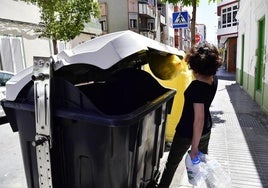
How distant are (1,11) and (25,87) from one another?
11945 millimetres

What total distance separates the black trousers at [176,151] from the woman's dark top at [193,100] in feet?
0.21

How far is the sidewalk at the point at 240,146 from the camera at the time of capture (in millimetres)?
3479

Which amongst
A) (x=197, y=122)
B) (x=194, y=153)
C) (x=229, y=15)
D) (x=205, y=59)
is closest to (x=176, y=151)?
(x=194, y=153)

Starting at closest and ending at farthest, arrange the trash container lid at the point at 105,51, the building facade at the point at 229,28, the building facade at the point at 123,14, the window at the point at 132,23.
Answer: the trash container lid at the point at 105,51, the building facade at the point at 229,28, the building facade at the point at 123,14, the window at the point at 132,23

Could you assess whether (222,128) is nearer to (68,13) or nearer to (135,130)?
(135,130)

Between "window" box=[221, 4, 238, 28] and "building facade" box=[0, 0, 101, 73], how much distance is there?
1959 centimetres

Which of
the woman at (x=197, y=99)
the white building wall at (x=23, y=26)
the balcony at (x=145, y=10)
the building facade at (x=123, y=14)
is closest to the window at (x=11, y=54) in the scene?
the white building wall at (x=23, y=26)

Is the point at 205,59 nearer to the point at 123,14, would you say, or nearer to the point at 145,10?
the point at 123,14

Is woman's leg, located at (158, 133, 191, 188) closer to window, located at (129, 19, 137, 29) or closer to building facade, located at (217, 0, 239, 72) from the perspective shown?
building facade, located at (217, 0, 239, 72)

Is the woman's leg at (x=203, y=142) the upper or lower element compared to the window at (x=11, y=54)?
lower

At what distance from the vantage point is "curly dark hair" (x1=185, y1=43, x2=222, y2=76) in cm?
241

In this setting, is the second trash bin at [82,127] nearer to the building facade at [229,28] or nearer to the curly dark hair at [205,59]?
the curly dark hair at [205,59]

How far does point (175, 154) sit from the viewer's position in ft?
8.82

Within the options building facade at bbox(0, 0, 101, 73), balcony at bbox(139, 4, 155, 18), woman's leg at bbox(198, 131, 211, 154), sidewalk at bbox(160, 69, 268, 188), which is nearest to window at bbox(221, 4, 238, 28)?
balcony at bbox(139, 4, 155, 18)
